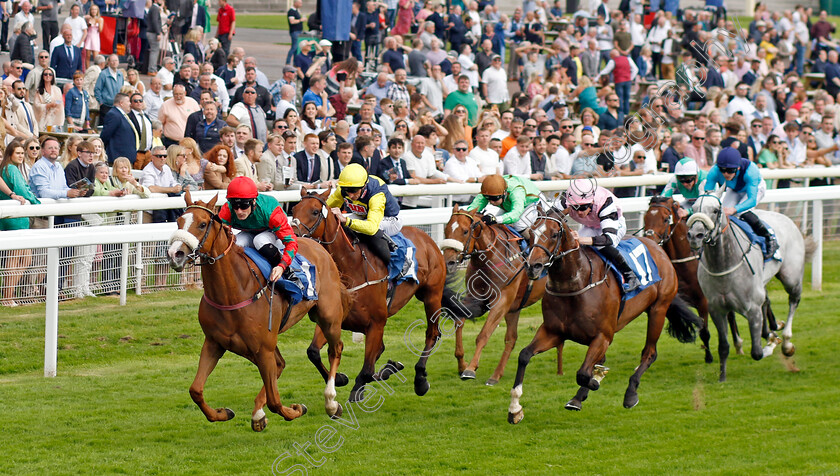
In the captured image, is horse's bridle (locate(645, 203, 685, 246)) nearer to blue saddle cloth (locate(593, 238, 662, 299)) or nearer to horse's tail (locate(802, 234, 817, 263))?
blue saddle cloth (locate(593, 238, 662, 299))

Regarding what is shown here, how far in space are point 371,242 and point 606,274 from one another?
1572mm

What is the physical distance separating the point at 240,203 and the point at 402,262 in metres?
1.81

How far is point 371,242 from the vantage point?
7730 millimetres

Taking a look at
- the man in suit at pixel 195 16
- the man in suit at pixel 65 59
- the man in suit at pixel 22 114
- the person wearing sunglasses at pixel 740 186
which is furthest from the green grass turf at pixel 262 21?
the person wearing sunglasses at pixel 740 186

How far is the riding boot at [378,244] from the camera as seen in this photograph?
25.3 feet

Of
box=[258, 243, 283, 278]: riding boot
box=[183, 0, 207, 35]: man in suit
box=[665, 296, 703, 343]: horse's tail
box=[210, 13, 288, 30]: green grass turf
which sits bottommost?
box=[665, 296, 703, 343]: horse's tail

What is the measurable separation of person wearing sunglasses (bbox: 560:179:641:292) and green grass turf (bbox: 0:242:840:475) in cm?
103

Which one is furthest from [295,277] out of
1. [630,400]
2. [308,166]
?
[308,166]

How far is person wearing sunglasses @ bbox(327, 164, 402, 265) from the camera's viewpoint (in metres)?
7.48

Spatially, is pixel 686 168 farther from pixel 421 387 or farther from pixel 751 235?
pixel 421 387

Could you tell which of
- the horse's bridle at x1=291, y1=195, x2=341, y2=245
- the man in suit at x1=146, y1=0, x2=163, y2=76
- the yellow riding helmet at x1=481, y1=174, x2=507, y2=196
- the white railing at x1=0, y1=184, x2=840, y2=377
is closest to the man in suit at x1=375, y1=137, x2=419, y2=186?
the white railing at x1=0, y1=184, x2=840, y2=377

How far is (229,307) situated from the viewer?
20.6 feet

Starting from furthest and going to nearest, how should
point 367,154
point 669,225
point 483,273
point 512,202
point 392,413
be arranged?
1. point 367,154
2. point 669,225
3. point 512,202
4. point 483,273
5. point 392,413

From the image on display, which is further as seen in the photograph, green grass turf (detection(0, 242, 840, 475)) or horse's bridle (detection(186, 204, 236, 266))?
green grass turf (detection(0, 242, 840, 475))
